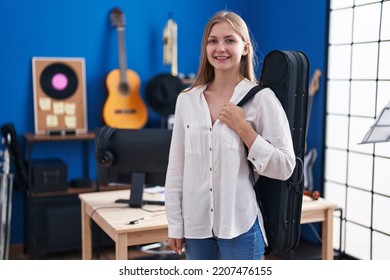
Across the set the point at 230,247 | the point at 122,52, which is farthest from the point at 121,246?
the point at 122,52

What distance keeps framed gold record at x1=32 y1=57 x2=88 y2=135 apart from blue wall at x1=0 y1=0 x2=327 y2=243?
58mm

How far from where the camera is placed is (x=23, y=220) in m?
3.59

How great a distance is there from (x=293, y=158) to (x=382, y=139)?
33.6 inches

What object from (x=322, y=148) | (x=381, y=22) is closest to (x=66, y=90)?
(x=322, y=148)

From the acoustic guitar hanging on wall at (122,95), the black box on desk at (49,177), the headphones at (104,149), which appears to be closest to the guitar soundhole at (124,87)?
the acoustic guitar hanging on wall at (122,95)

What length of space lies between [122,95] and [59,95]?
0.45 meters

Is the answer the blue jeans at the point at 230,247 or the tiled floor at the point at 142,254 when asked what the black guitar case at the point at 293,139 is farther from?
the tiled floor at the point at 142,254

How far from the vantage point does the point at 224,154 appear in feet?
4.61

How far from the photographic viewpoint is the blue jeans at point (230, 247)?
1425mm

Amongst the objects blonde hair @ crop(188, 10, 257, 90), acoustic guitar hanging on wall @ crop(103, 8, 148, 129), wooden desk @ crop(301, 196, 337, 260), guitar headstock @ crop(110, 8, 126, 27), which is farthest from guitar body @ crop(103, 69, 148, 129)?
blonde hair @ crop(188, 10, 257, 90)

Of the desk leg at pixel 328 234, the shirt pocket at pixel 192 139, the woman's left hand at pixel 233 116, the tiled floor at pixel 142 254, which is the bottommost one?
the tiled floor at pixel 142 254

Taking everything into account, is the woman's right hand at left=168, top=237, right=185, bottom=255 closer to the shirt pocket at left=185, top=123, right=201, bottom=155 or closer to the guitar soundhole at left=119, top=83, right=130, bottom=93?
the shirt pocket at left=185, top=123, right=201, bottom=155

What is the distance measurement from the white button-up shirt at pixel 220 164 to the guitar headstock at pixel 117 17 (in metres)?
2.33

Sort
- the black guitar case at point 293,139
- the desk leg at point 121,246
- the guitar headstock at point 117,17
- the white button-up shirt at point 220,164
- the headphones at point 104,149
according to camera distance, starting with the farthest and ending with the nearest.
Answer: the guitar headstock at point 117,17, the headphones at point 104,149, the desk leg at point 121,246, the black guitar case at point 293,139, the white button-up shirt at point 220,164
